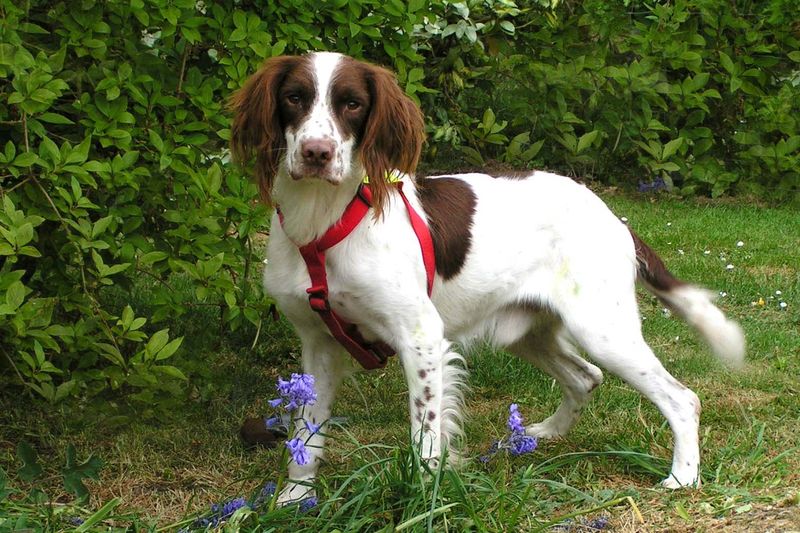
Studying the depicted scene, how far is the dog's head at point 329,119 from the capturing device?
2979 mm

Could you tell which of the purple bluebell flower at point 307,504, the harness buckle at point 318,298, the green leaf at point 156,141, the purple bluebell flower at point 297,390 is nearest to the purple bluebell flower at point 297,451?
the purple bluebell flower at point 297,390

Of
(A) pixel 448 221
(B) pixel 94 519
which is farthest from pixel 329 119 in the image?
(B) pixel 94 519

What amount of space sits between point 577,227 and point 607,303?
27cm

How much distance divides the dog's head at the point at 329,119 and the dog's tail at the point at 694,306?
3.53ft

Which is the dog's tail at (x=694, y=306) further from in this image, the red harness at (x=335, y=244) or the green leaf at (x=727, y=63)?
the green leaf at (x=727, y=63)

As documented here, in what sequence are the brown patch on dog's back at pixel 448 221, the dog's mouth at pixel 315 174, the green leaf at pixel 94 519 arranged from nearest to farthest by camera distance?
the green leaf at pixel 94 519
the dog's mouth at pixel 315 174
the brown patch on dog's back at pixel 448 221

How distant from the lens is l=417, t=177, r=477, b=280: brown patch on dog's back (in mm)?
3371

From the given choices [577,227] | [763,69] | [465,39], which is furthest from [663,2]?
[577,227]

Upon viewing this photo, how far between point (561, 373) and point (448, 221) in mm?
862

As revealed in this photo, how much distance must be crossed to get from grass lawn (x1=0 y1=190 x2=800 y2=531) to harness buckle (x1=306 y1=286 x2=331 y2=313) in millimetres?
379

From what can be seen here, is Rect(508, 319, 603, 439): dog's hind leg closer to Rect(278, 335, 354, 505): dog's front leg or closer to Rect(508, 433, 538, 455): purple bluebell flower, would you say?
Rect(278, 335, 354, 505): dog's front leg

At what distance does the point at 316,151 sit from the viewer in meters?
2.86

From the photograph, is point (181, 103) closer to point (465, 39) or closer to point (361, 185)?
point (361, 185)

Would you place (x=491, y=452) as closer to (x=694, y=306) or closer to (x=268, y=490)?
(x=268, y=490)
